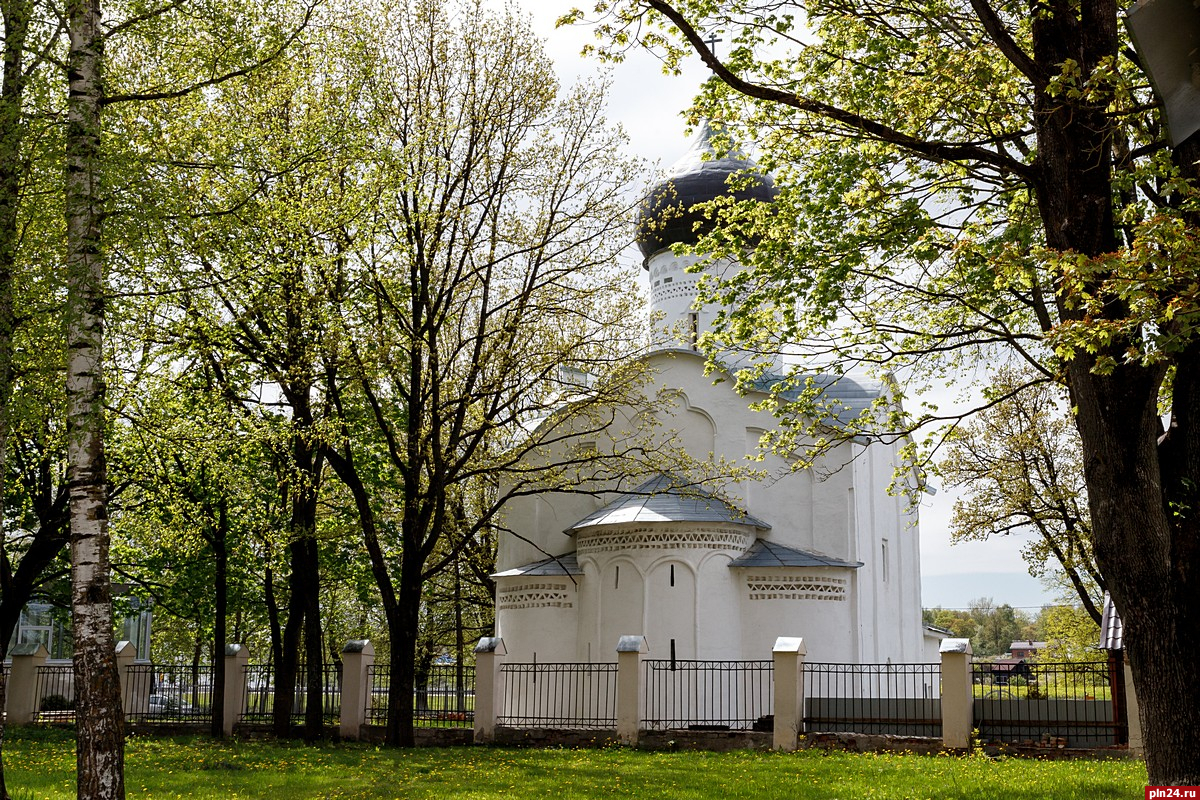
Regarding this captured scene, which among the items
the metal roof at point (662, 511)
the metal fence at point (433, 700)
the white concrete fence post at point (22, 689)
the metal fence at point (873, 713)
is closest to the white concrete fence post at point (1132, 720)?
the metal fence at point (873, 713)

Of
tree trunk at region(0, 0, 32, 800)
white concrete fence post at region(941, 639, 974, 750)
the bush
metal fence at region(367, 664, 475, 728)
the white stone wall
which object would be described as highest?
tree trunk at region(0, 0, 32, 800)

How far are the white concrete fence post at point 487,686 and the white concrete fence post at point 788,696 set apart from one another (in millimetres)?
4623

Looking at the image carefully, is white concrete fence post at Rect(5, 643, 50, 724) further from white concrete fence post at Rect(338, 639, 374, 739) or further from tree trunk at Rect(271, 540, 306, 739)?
white concrete fence post at Rect(338, 639, 374, 739)

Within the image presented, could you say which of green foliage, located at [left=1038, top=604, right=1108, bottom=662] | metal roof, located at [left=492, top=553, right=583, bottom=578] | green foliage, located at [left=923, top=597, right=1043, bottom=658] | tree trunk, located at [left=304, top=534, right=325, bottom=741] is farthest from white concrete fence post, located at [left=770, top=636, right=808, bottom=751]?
green foliage, located at [left=923, top=597, right=1043, bottom=658]

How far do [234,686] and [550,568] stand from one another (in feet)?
21.3

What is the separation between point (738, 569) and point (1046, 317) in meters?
12.1

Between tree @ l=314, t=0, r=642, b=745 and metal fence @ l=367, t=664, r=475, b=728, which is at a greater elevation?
tree @ l=314, t=0, r=642, b=745

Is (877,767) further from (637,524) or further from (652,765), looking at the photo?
(637,524)

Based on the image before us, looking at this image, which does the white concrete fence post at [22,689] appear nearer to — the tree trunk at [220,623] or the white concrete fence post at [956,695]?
the tree trunk at [220,623]

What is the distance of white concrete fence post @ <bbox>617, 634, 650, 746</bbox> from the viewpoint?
16688 millimetres

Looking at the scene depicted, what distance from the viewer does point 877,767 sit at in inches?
521

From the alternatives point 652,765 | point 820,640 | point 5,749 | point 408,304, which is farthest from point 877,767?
point 5,749

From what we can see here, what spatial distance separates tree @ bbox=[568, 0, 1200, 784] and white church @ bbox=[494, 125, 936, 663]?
24.5 ft

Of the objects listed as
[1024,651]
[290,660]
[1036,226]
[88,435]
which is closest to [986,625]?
[1024,651]
